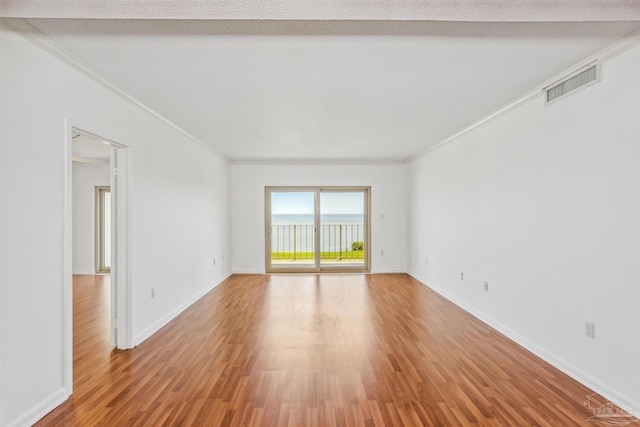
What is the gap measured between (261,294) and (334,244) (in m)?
3.21

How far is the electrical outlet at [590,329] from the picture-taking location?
7.98 feet

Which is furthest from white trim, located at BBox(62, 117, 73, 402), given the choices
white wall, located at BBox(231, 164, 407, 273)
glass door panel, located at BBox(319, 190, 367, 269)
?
glass door panel, located at BBox(319, 190, 367, 269)

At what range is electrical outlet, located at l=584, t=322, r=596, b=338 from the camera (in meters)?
2.43

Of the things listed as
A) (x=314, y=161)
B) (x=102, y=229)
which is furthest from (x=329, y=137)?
(x=102, y=229)

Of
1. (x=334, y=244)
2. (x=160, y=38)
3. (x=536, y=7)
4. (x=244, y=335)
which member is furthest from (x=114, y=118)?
(x=334, y=244)

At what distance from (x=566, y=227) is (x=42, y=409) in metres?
3.98

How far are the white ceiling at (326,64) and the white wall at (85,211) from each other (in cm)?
440

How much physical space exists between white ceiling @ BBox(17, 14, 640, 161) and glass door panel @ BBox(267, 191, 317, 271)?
11.1 ft

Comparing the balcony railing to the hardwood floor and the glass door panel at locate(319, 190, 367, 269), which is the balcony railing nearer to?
the glass door panel at locate(319, 190, 367, 269)

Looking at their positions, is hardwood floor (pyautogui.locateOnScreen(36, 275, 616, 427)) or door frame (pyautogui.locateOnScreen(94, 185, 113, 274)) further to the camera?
door frame (pyautogui.locateOnScreen(94, 185, 113, 274))

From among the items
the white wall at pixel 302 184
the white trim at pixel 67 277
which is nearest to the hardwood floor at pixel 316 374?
the white trim at pixel 67 277

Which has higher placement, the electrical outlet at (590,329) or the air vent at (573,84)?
the air vent at (573,84)

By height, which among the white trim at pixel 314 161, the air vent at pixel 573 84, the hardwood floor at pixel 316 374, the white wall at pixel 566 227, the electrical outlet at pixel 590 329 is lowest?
the hardwood floor at pixel 316 374

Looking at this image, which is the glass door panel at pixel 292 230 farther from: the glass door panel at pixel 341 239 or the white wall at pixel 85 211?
the white wall at pixel 85 211
